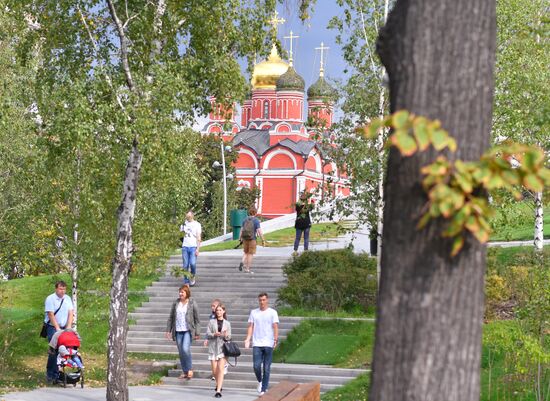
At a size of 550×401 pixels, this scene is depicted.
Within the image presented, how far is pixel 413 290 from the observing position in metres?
4.13

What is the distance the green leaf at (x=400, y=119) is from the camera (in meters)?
3.88

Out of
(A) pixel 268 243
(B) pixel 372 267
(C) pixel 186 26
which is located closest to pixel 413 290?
(C) pixel 186 26

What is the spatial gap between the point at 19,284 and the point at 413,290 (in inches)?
1035

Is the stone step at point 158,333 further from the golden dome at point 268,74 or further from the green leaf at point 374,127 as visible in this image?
the golden dome at point 268,74

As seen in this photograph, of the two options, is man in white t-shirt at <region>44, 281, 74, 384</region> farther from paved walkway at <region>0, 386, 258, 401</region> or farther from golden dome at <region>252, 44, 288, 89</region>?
golden dome at <region>252, 44, 288, 89</region>

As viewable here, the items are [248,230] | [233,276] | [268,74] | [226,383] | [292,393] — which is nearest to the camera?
[292,393]

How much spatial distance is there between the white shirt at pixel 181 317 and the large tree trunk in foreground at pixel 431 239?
50.0 feet

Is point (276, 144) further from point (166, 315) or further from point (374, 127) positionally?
point (374, 127)

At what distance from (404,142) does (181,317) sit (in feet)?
52.1

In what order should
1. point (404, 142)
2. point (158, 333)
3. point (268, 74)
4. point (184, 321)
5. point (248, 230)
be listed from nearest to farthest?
point (404, 142) < point (184, 321) < point (158, 333) < point (248, 230) < point (268, 74)

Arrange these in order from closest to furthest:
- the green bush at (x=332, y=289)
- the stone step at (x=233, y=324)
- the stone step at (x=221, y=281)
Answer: the stone step at (x=233, y=324) → the green bush at (x=332, y=289) → the stone step at (x=221, y=281)

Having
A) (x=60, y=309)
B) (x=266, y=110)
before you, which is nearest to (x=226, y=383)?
(x=60, y=309)

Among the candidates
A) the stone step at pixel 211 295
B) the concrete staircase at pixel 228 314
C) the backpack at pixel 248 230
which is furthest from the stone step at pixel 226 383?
the backpack at pixel 248 230

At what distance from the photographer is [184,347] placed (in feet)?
65.4
